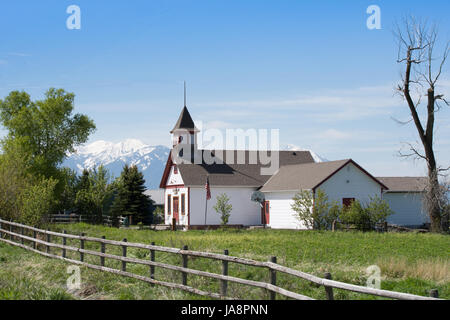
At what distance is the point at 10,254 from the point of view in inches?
804

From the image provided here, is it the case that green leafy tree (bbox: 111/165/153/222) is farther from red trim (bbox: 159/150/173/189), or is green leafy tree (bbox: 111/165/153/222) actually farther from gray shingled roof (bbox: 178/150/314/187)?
gray shingled roof (bbox: 178/150/314/187)

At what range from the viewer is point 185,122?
163 ft

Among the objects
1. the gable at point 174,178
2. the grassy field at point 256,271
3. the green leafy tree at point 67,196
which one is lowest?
the grassy field at point 256,271

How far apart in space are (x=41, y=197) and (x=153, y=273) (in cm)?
1451

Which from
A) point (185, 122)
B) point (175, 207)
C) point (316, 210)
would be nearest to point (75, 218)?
point (175, 207)

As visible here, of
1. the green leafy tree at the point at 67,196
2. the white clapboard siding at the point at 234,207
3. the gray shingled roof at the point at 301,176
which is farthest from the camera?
the green leafy tree at the point at 67,196

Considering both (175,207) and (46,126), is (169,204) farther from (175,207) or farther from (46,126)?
(46,126)

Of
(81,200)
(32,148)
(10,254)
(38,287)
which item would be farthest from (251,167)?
(38,287)

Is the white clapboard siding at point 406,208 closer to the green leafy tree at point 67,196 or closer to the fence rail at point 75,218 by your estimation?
the fence rail at point 75,218

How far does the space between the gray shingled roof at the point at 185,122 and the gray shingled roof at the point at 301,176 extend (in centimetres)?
979

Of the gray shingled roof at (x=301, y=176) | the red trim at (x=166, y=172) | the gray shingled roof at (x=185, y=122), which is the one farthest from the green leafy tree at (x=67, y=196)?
the gray shingled roof at (x=301, y=176)

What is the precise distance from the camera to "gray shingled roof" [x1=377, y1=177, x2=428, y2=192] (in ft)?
125

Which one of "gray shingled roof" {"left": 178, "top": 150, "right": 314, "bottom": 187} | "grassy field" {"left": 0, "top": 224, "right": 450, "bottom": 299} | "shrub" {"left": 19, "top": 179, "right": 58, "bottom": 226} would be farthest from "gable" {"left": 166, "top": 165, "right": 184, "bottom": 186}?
"grassy field" {"left": 0, "top": 224, "right": 450, "bottom": 299}

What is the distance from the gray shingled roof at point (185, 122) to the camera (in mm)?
49375
